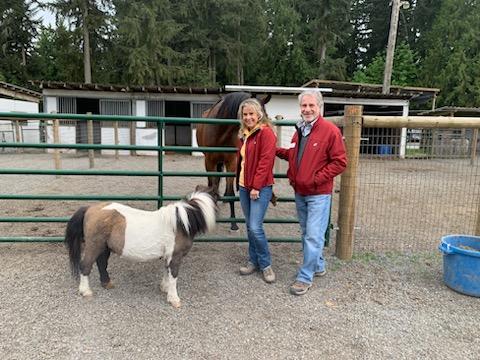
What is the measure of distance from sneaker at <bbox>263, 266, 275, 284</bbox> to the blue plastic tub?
1.40 meters

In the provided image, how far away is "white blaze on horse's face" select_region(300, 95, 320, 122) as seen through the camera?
8.84ft

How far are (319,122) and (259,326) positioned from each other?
1530 millimetres

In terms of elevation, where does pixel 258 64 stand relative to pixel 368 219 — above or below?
above

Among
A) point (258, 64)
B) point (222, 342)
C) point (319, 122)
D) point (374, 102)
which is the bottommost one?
point (222, 342)

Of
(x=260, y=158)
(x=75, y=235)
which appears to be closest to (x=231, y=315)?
(x=260, y=158)

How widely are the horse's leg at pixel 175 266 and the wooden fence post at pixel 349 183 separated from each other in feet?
5.28

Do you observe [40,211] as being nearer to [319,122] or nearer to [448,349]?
[319,122]

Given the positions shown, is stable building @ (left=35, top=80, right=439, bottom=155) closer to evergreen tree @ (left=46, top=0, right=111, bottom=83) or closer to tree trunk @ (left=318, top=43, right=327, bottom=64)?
evergreen tree @ (left=46, top=0, right=111, bottom=83)

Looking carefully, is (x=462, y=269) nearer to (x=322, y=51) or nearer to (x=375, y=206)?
(x=375, y=206)

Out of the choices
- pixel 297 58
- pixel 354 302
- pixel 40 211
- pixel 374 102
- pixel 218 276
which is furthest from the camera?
pixel 297 58

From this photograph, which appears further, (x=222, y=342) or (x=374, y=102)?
(x=374, y=102)

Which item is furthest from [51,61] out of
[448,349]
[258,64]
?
[448,349]

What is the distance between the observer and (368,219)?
5.16 meters

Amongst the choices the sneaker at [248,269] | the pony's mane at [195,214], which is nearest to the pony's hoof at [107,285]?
the pony's mane at [195,214]
